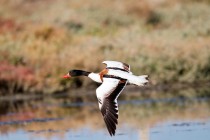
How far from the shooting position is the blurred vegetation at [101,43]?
22.7 meters

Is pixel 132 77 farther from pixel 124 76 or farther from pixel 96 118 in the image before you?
pixel 96 118

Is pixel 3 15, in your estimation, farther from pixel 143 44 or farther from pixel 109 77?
pixel 109 77

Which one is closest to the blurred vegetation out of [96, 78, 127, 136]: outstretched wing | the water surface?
the water surface

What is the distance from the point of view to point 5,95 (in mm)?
21938

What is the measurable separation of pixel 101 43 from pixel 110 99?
1243cm

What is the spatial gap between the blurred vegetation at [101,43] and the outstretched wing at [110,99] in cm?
890

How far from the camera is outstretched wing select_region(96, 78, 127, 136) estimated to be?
12773mm

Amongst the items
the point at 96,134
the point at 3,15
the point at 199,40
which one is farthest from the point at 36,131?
the point at 3,15

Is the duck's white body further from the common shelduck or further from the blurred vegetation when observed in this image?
the blurred vegetation

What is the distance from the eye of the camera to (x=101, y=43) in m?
25.5

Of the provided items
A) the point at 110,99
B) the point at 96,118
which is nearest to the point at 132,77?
the point at 110,99

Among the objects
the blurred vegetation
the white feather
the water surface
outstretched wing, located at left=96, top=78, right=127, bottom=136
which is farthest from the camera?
the blurred vegetation

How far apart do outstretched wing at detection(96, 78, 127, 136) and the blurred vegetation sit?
8.90 meters

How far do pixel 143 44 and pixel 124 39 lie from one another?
5.45 feet
